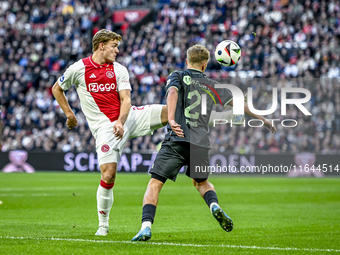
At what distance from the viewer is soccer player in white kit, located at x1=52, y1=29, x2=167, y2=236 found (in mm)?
6172

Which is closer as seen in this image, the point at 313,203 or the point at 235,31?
the point at 313,203

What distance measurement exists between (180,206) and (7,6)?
24.4 meters

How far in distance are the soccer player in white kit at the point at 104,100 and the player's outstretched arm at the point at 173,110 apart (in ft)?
2.46

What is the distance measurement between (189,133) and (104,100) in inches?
45.5

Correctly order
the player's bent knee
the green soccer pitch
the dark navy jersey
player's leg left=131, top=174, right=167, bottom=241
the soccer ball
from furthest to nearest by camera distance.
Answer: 1. the soccer ball
2. the player's bent knee
3. the dark navy jersey
4. player's leg left=131, top=174, right=167, bottom=241
5. the green soccer pitch

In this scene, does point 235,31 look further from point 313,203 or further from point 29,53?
point 313,203

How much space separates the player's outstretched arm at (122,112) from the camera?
587 cm

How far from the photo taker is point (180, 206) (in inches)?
407

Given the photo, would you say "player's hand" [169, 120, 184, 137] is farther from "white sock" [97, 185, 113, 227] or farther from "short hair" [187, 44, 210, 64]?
"white sock" [97, 185, 113, 227]

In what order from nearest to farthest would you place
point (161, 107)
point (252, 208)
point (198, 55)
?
point (198, 55) < point (161, 107) < point (252, 208)

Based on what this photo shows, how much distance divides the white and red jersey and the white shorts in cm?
14

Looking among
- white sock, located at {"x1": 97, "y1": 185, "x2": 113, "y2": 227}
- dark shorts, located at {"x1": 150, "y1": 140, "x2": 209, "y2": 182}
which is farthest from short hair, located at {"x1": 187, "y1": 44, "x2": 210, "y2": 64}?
white sock, located at {"x1": 97, "y1": 185, "x2": 113, "y2": 227}

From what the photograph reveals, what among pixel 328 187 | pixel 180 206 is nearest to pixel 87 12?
pixel 328 187

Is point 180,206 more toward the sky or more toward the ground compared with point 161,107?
more toward the ground
